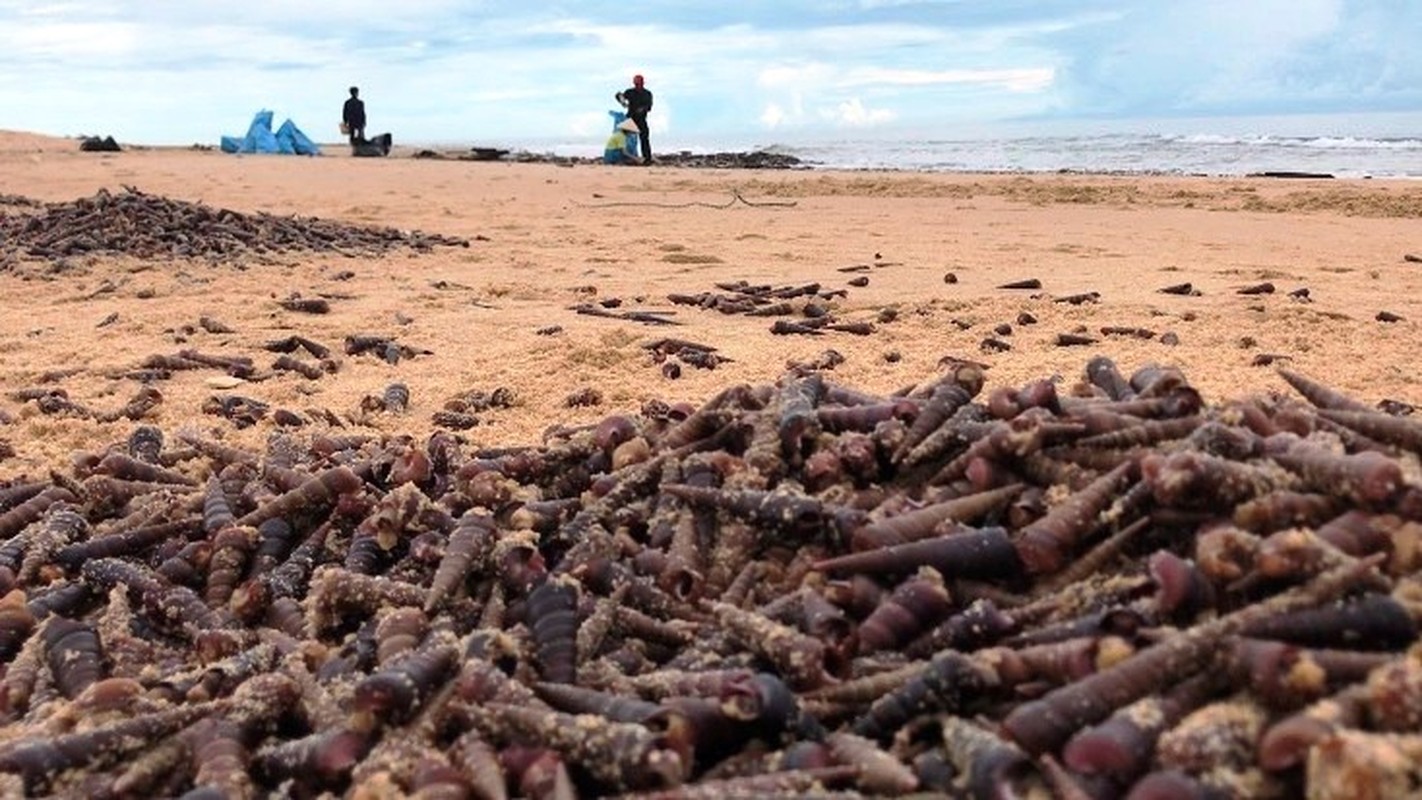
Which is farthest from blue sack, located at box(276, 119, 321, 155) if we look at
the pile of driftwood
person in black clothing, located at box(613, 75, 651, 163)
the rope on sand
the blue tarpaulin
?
the pile of driftwood

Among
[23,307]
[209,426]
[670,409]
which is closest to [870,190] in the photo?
[23,307]

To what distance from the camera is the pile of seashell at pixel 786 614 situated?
8.16ft

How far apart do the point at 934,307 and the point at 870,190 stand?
14446mm

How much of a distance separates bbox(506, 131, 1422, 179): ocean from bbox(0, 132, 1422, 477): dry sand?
10043mm

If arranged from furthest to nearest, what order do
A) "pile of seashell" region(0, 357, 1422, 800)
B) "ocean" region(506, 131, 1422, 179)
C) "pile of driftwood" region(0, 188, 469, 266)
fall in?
1. "ocean" region(506, 131, 1422, 179)
2. "pile of driftwood" region(0, 188, 469, 266)
3. "pile of seashell" region(0, 357, 1422, 800)

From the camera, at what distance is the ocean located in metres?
30.8

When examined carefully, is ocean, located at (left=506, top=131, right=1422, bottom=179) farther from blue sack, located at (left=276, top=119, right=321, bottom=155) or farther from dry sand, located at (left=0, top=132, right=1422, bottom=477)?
blue sack, located at (left=276, top=119, right=321, bottom=155)

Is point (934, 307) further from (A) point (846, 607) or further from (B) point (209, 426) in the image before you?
(A) point (846, 607)

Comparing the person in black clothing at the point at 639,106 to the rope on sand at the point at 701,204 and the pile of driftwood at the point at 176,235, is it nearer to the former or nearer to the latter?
the rope on sand at the point at 701,204

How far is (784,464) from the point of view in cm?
404

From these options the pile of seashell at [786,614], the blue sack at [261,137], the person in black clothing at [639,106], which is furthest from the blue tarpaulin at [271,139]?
the pile of seashell at [786,614]

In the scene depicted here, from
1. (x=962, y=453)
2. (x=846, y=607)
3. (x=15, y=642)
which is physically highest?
(x=962, y=453)

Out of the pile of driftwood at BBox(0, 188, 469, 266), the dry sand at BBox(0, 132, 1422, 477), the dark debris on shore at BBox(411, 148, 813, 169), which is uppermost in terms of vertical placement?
the dark debris on shore at BBox(411, 148, 813, 169)

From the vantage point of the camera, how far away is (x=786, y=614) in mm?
3256
